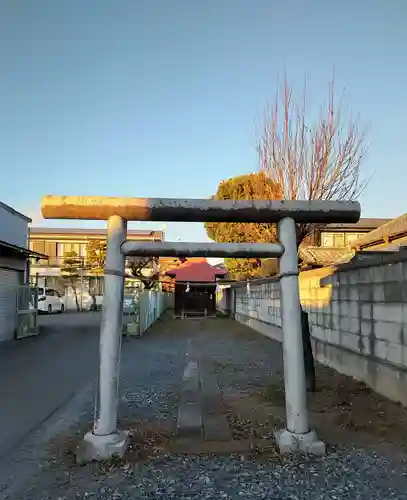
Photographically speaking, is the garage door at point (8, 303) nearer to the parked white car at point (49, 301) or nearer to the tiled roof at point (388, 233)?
the tiled roof at point (388, 233)

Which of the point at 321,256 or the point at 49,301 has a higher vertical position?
the point at 321,256

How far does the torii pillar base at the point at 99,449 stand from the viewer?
150 inches

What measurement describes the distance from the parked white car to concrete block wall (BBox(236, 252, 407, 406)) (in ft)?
70.5

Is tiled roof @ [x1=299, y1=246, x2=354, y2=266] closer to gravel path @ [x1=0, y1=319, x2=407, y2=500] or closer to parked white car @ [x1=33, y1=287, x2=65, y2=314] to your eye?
gravel path @ [x1=0, y1=319, x2=407, y2=500]

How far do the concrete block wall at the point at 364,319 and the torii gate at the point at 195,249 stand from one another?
1.64m

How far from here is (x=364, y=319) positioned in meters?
6.40

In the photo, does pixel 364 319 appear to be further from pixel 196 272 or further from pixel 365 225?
pixel 365 225

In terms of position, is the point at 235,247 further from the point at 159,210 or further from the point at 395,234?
the point at 395,234

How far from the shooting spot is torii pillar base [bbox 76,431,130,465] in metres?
3.81

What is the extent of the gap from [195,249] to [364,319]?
3.33 meters

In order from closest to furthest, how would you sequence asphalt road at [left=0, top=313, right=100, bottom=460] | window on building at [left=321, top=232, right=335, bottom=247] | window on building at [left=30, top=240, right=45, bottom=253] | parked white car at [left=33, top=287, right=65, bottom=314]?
asphalt road at [left=0, top=313, right=100, bottom=460]
parked white car at [left=33, top=287, right=65, bottom=314]
window on building at [left=321, top=232, right=335, bottom=247]
window on building at [left=30, top=240, right=45, bottom=253]

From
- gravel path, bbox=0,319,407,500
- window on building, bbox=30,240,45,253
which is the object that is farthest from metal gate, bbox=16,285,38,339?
window on building, bbox=30,240,45,253

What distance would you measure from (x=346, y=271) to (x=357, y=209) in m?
3.00

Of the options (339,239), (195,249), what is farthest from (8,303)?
(339,239)
